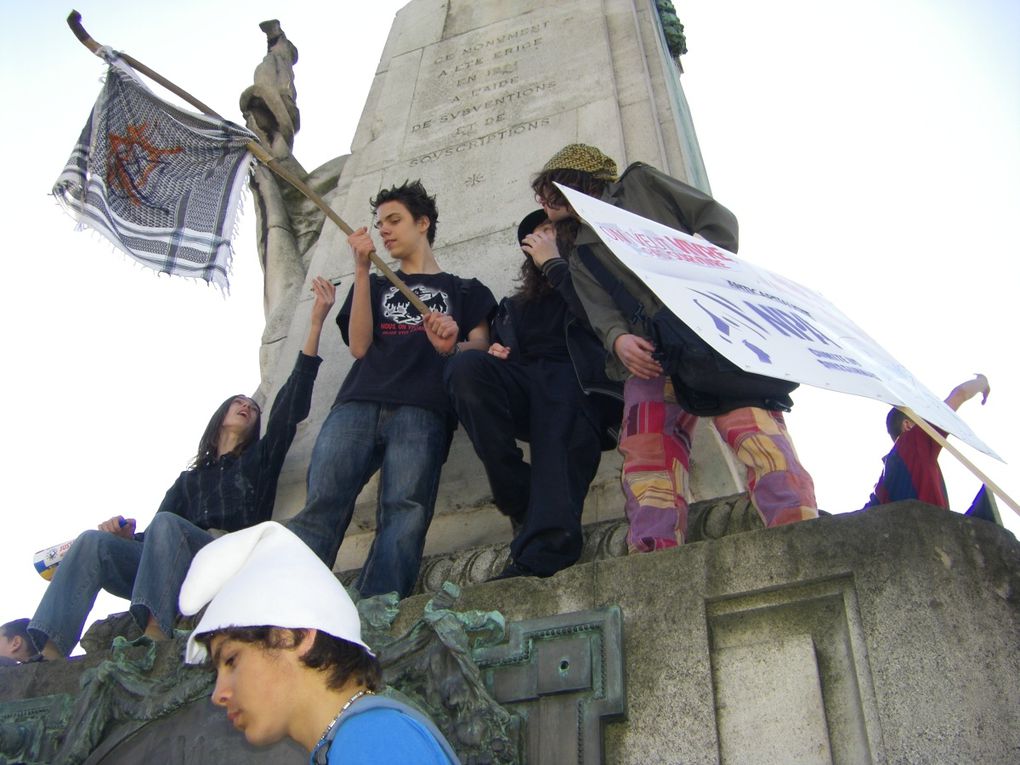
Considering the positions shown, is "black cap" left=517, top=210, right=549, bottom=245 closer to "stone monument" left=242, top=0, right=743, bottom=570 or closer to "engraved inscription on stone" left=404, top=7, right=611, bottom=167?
"stone monument" left=242, top=0, right=743, bottom=570

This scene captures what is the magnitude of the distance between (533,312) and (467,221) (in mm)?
1809

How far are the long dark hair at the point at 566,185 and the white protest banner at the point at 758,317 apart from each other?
0.53 meters

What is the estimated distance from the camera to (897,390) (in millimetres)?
3229

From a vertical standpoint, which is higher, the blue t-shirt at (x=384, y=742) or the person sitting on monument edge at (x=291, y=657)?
the person sitting on monument edge at (x=291, y=657)

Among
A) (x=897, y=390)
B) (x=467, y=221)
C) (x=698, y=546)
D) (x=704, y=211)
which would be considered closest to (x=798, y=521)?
(x=698, y=546)

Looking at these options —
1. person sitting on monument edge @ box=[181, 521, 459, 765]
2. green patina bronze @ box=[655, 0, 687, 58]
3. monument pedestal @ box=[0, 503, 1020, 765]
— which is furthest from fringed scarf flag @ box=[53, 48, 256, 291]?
green patina bronze @ box=[655, 0, 687, 58]

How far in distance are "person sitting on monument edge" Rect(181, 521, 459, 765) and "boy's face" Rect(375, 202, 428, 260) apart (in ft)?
9.18

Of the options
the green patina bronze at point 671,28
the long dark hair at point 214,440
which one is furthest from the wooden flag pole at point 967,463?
the green patina bronze at point 671,28

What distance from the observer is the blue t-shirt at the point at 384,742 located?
203 cm

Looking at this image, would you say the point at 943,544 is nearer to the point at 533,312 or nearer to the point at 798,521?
the point at 798,521

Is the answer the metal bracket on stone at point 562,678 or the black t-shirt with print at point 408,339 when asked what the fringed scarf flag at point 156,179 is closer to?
the black t-shirt with print at point 408,339

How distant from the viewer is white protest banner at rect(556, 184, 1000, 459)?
9.93 feet

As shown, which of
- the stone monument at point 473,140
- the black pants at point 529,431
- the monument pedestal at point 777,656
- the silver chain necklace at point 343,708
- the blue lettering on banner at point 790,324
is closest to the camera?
the silver chain necklace at point 343,708

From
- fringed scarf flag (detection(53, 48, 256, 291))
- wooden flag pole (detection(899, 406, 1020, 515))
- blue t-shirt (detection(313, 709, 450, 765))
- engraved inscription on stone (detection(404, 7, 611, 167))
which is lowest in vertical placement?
blue t-shirt (detection(313, 709, 450, 765))
